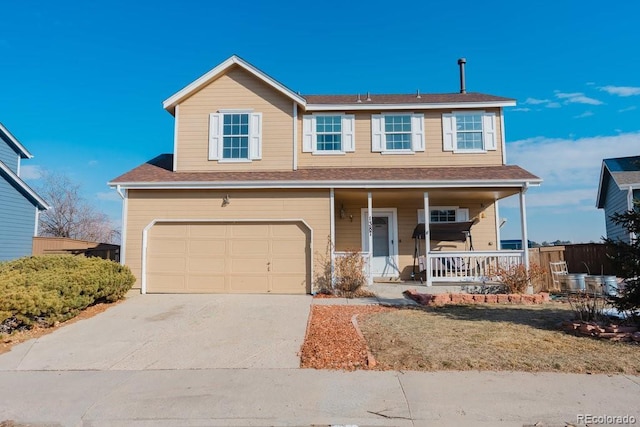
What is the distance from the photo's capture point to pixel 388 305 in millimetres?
9617

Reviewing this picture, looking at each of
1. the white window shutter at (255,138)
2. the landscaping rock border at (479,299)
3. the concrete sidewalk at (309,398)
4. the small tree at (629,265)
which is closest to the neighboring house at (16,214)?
the white window shutter at (255,138)

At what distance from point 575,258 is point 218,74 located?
15.6 metres

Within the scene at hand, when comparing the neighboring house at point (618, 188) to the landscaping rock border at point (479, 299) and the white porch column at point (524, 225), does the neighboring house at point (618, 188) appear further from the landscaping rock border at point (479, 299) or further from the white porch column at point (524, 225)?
the landscaping rock border at point (479, 299)

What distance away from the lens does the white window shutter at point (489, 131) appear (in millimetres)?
13438

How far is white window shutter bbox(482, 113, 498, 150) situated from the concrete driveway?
8419mm

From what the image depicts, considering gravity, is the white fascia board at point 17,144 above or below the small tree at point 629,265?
above

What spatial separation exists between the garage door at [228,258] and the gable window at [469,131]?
6077 mm

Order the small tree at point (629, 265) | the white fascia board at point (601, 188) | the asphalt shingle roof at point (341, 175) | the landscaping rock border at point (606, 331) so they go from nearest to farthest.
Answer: the landscaping rock border at point (606, 331)
the small tree at point (629, 265)
the asphalt shingle roof at point (341, 175)
the white fascia board at point (601, 188)

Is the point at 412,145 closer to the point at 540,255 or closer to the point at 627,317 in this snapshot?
the point at 540,255

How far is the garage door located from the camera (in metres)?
11.5

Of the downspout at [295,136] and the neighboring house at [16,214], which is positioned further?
the neighboring house at [16,214]

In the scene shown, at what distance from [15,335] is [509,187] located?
12381 millimetres

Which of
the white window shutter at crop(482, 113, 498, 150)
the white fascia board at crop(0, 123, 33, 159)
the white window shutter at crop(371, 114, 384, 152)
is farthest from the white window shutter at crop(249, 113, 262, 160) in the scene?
the white fascia board at crop(0, 123, 33, 159)

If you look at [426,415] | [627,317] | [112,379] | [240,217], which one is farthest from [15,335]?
[627,317]
